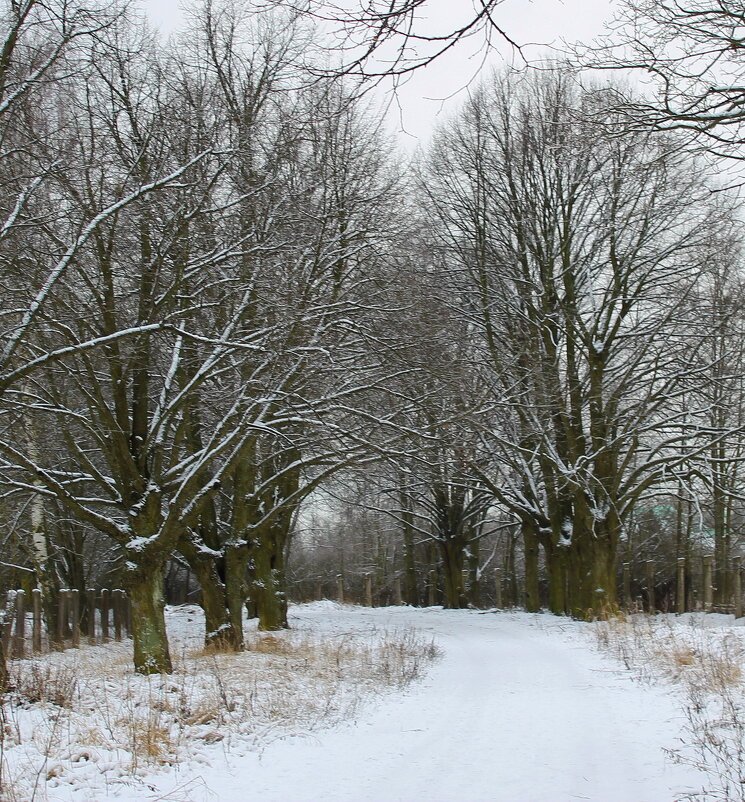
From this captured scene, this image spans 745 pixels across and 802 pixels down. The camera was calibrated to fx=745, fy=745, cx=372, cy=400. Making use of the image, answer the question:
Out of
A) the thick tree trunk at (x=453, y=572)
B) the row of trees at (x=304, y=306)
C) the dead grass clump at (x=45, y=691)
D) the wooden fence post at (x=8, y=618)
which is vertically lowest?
the thick tree trunk at (x=453, y=572)

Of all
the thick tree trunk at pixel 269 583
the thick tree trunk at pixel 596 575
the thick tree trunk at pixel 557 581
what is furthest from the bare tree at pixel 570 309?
the thick tree trunk at pixel 269 583

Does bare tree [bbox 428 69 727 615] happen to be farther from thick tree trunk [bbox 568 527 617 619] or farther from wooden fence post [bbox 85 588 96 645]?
wooden fence post [bbox 85 588 96 645]

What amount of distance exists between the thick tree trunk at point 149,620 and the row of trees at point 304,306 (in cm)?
4

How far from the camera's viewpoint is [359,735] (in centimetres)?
651

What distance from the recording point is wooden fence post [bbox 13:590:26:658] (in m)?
12.3

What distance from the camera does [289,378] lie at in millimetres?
11867

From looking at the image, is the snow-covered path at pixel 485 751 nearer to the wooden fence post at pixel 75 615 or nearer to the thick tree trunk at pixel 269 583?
the thick tree trunk at pixel 269 583

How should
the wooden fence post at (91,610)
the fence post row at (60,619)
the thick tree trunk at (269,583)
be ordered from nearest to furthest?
1. the fence post row at (60,619)
2. the wooden fence post at (91,610)
3. the thick tree trunk at (269,583)

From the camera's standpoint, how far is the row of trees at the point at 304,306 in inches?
352

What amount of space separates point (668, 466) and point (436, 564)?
67.3 ft

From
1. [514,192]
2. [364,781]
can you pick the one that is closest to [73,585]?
[514,192]

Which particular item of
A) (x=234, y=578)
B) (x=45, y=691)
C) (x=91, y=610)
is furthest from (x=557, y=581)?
(x=45, y=691)

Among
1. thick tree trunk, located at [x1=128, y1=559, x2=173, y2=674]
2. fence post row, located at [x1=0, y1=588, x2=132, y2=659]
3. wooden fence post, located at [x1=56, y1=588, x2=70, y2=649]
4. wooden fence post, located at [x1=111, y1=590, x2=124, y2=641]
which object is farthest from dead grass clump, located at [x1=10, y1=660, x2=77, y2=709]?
wooden fence post, located at [x1=111, y1=590, x2=124, y2=641]

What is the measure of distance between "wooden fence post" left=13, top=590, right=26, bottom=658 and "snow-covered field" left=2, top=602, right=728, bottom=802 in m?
2.20
